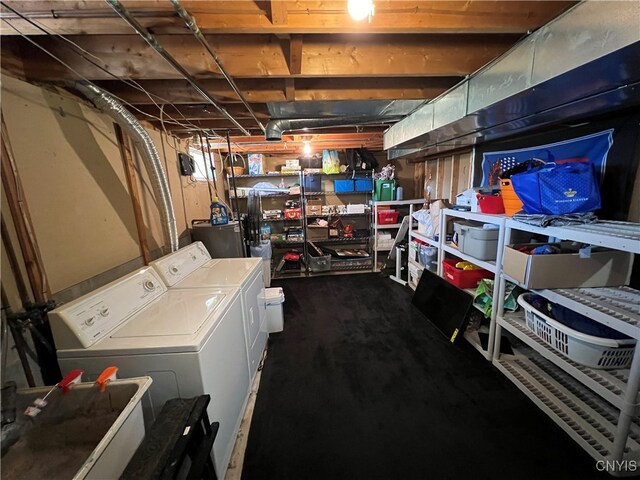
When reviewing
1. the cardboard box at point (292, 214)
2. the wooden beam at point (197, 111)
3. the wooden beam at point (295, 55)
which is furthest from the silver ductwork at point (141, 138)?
the cardboard box at point (292, 214)

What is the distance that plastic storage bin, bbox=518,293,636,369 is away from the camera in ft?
4.16

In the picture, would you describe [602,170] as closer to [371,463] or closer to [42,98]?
[371,463]

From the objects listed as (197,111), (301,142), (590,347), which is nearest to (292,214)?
(301,142)

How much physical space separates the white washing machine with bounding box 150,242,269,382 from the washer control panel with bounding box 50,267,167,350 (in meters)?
0.22

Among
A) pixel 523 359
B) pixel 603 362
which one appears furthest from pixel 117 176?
pixel 523 359

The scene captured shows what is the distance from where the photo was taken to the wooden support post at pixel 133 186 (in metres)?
1.80

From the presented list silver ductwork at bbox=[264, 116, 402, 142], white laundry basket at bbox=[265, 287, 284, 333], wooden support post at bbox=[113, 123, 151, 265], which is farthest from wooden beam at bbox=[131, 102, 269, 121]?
white laundry basket at bbox=[265, 287, 284, 333]

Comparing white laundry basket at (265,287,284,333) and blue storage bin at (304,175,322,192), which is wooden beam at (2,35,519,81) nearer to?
white laundry basket at (265,287,284,333)

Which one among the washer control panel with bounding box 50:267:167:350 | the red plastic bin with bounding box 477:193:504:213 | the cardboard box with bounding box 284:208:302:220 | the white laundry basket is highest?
the red plastic bin with bounding box 477:193:504:213

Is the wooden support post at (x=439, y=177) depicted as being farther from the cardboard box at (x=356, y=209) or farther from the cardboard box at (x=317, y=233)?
the cardboard box at (x=317, y=233)

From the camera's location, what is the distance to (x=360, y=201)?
4633mm

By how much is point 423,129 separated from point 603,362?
78.4 inches

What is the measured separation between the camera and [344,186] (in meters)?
4.23

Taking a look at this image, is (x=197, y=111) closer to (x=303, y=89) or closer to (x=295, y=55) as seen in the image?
(x=303, y=89)
